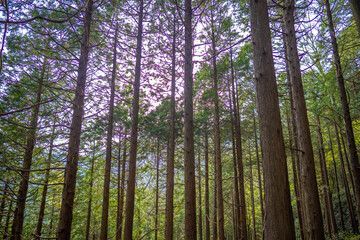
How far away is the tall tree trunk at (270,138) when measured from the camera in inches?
86.1

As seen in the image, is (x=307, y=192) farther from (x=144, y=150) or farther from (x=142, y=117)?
(x=144, y=150)

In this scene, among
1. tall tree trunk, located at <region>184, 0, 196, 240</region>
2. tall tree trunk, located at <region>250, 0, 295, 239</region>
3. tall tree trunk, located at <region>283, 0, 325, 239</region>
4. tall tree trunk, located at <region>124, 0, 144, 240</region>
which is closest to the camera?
Result: tall tree trunk, located at <region>250, 0, 295, 239</region>

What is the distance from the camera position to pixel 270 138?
2.39 meters

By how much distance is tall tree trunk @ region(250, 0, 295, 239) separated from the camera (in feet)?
7.18

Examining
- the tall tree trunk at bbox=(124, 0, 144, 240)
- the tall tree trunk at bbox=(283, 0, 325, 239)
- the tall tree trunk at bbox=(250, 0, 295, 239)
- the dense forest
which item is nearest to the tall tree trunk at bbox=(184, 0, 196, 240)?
the dense forest

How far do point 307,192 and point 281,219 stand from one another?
3164 millimetres

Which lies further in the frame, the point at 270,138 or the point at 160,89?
the point at 160,89

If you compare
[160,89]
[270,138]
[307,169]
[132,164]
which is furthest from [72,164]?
[160,89]

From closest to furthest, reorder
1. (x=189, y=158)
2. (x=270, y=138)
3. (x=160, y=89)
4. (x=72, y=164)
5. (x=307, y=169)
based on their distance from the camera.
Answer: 1. (x=270, y=138)
2. (x=72, y=164)
3. (x=307, y=169)
4. (x=189, y=158)
5. (x=160, y=89)

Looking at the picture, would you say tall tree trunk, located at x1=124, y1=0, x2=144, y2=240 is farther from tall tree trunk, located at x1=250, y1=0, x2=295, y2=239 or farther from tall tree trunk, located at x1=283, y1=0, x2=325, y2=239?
tall tree trunk, located at x1=250, y1=0, x2=295, y2=239

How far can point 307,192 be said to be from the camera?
15.0 feet

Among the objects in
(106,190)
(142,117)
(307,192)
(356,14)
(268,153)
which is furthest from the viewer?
(142,117)

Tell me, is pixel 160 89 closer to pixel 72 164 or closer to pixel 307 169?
pixel 72 164

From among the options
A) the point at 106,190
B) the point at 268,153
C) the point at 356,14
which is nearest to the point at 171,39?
the point at 106,190
